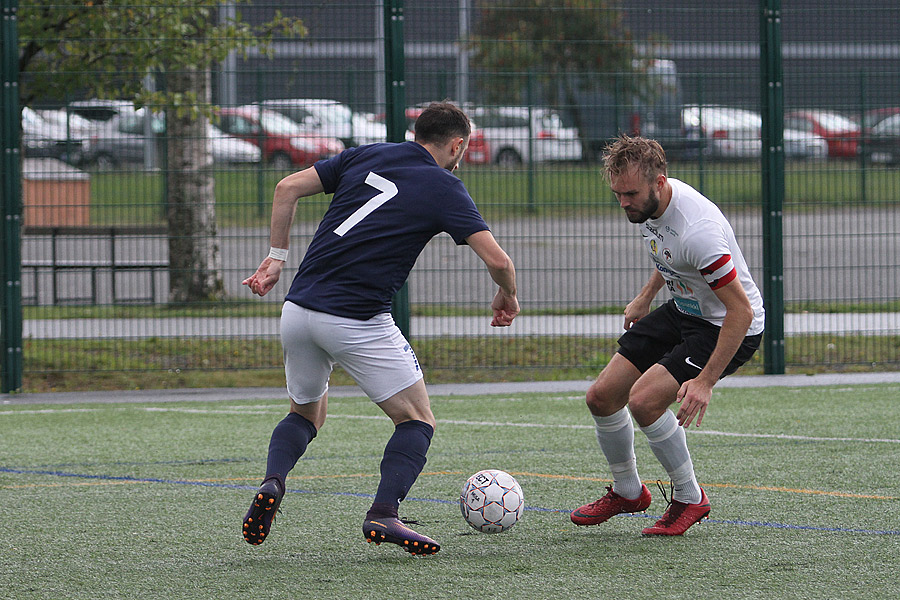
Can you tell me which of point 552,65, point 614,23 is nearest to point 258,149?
point 552,65

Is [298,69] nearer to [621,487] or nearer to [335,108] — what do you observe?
[335,108]

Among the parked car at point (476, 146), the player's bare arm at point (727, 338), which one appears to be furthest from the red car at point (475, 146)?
the player's bare arm at point (727, 338)

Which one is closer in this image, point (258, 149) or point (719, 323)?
point (719, 323)

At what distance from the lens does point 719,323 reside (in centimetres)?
502

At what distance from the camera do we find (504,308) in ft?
15.6

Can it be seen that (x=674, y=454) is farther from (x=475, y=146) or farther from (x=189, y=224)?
(x=189, y=224)

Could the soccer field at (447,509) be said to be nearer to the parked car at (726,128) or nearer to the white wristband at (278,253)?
the white wristband at (278,253)

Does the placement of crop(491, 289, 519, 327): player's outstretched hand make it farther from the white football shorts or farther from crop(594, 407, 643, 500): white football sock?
crop(594, 407, 643, 500): white football sock

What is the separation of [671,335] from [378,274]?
140cm

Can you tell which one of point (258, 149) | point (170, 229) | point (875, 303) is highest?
point (258, 149)

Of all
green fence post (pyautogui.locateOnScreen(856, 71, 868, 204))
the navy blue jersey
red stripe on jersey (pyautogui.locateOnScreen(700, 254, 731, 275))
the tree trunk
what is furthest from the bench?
red stripe on jersey (pyautogui.locateOnScreen(700, 254, 731, 275))

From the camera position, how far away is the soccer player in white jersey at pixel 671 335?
4.64m

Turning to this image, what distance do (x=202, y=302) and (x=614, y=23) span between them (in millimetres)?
4537

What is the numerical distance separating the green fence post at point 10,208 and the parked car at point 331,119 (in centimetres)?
206
